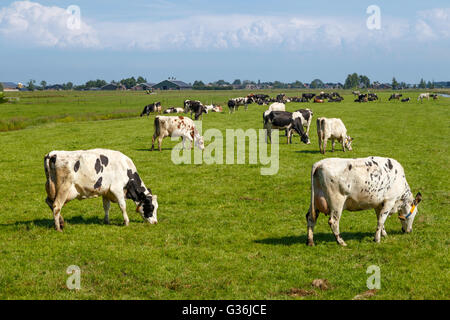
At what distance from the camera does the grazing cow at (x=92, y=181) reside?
37.3 ft

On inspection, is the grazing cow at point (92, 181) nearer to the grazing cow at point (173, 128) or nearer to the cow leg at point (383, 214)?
the cow leg at point (383, 214)

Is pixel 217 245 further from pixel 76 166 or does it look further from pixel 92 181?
pixel 76 166

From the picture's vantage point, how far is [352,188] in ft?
33.3

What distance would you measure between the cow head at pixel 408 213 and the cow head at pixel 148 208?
21.8 ft

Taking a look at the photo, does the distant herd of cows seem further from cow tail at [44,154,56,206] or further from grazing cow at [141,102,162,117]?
grazing cow at [141,102,162,117]

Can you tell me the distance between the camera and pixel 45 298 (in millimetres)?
8055

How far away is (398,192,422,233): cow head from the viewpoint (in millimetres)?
11148

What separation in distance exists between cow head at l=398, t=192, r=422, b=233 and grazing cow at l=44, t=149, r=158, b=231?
6692 mm

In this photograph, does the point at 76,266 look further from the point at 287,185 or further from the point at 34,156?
the point at 34,156

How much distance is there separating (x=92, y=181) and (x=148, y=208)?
1.82 metres

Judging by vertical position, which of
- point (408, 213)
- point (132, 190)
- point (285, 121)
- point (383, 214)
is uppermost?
point (285, 121)

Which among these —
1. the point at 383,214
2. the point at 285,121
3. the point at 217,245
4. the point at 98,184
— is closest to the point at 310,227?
the point at 383,214

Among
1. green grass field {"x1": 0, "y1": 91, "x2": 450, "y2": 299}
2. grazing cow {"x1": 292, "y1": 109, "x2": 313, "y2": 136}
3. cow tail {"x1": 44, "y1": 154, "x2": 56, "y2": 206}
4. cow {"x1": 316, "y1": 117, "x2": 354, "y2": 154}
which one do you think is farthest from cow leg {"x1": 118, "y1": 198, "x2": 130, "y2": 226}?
grazing cow {"x1": 292, "y1": 109, "x2": 313, "y2": 136}

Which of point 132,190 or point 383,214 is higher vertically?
point 132,190
